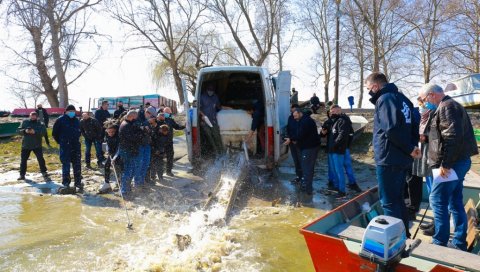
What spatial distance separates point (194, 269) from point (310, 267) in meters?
1.26

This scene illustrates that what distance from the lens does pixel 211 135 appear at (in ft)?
26.3

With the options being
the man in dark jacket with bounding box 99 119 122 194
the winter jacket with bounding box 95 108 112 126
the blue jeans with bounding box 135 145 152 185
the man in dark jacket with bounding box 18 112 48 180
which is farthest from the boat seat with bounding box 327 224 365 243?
the winter jacket with bounding box 95 108 112 126

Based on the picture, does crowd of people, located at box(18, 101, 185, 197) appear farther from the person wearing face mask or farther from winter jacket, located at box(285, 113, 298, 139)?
winter jacket, located at box(285, 113, 298, 139)

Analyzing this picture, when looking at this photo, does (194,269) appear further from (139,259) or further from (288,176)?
(288,176)

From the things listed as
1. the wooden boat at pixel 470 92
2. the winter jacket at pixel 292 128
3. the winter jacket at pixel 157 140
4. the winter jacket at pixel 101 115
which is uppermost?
the wooden boat at pixel 470 92

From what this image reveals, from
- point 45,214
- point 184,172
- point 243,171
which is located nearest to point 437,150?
point 243,171

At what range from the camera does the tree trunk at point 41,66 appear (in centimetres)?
2017

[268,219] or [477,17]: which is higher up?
[477,17]

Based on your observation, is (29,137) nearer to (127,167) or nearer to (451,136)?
(127,167)

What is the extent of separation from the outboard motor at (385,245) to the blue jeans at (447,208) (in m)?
0.99

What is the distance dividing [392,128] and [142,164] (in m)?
5.11

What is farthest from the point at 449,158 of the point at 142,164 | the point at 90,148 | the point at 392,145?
the point at 90,148

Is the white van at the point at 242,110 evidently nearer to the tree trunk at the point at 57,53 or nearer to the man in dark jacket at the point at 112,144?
the man in dark jacket at the point at 112,144

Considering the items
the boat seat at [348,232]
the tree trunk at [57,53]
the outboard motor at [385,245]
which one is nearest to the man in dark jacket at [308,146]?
the boat seat at [348,232]
